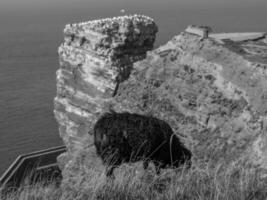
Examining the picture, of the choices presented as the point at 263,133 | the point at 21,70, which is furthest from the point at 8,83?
the point at 263,133

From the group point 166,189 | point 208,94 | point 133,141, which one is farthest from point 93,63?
point 166,189

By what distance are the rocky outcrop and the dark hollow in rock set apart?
2.02ft

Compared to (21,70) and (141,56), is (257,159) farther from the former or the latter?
(21,70)

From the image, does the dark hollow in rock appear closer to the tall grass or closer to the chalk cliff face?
the chalk cliff face

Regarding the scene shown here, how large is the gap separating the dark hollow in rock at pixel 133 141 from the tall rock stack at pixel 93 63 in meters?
3.36

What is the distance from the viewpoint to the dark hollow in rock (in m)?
7.23

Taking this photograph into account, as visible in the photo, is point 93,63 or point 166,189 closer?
point 166,189

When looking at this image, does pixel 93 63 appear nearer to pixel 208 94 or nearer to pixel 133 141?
pixel 208 94

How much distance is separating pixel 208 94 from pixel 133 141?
1617mm

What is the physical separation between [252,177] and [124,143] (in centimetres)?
219

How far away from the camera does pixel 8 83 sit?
149 ft

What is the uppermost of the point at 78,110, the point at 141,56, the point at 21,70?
the point at 141,56

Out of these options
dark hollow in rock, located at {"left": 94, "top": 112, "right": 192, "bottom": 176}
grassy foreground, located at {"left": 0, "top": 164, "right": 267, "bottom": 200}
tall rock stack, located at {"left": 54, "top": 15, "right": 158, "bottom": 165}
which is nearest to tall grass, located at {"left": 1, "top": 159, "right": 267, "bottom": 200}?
grassy foreground, located at {"left": 0, "top": 164, "right": 267, "bottom": 200}

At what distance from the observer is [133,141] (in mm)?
7207
